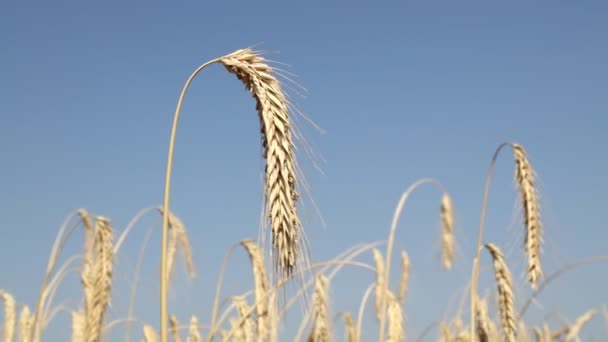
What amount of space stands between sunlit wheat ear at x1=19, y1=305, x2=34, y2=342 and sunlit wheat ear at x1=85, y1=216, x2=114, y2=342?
1885mm

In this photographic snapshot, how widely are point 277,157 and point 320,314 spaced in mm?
3655

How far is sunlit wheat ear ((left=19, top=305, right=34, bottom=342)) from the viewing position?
5637 millimetres

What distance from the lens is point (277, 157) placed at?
2.20 m

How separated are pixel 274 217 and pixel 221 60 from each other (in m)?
0.57

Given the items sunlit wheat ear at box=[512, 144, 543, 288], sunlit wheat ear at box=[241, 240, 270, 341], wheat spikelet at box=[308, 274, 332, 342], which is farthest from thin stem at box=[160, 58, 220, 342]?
wheat spikelet at box=[308, 274, 332, 342]

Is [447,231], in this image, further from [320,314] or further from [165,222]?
[165,222]

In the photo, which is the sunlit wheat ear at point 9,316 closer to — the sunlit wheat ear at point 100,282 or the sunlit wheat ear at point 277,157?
the sunlit wheat ear at point 100,282

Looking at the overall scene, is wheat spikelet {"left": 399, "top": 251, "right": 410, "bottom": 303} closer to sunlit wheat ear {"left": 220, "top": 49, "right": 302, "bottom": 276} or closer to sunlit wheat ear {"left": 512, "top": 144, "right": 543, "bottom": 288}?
sunlit wheat ear {"left": 512, "top": 144, "right": 543, "bottom": 288}

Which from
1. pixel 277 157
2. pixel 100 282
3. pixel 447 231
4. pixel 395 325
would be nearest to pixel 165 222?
pixel 277 157

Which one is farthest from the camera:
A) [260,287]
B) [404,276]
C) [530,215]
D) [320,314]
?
[404,276]

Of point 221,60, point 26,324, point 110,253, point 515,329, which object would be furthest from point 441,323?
point 221,60

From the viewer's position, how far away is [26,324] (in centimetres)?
581

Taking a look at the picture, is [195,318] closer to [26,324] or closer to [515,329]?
[26,324]

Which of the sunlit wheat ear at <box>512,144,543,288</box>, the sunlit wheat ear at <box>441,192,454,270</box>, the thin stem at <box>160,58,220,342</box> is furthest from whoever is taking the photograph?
the sunlit wheat ear at <box>441,192,454,270</box>
